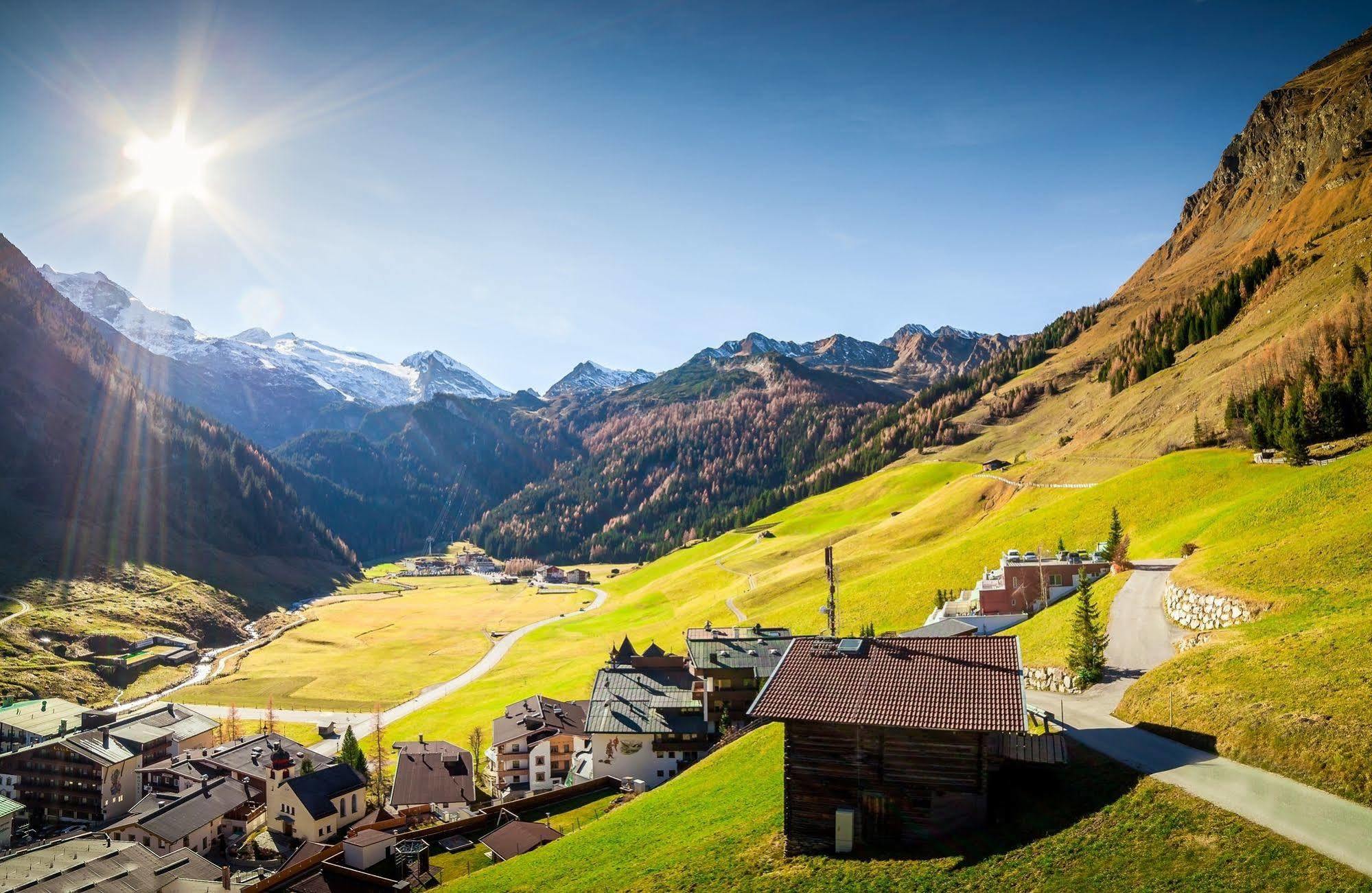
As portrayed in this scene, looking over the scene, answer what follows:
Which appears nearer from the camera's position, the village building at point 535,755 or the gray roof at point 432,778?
the gray roof at point 432,778

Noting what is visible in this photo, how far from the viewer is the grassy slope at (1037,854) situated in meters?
21.2

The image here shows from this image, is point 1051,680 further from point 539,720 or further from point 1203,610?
point 539,720

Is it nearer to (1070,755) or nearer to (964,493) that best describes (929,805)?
(1070,755)

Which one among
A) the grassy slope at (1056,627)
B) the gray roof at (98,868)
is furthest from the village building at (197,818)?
the grassy slope at (1056,627)

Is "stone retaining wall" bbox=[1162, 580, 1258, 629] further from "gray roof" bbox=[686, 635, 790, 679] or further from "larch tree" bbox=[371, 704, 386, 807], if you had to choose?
"larch tree" bbox=[371, 704, 386, 807]

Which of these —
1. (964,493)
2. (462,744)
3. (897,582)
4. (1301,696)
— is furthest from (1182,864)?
(964,493)

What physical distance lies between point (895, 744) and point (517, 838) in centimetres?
3281

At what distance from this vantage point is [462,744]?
87.0 m

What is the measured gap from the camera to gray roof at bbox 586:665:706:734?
64.3m

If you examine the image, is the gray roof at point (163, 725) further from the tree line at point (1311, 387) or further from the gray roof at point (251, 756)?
the tree line at point (1311, 387)

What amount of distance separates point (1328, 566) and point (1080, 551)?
116 ft

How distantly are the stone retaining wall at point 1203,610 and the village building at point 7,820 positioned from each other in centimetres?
10782

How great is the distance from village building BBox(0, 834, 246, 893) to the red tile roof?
48.6 metres

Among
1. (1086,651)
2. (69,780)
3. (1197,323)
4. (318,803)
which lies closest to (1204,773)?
(1086,651)
